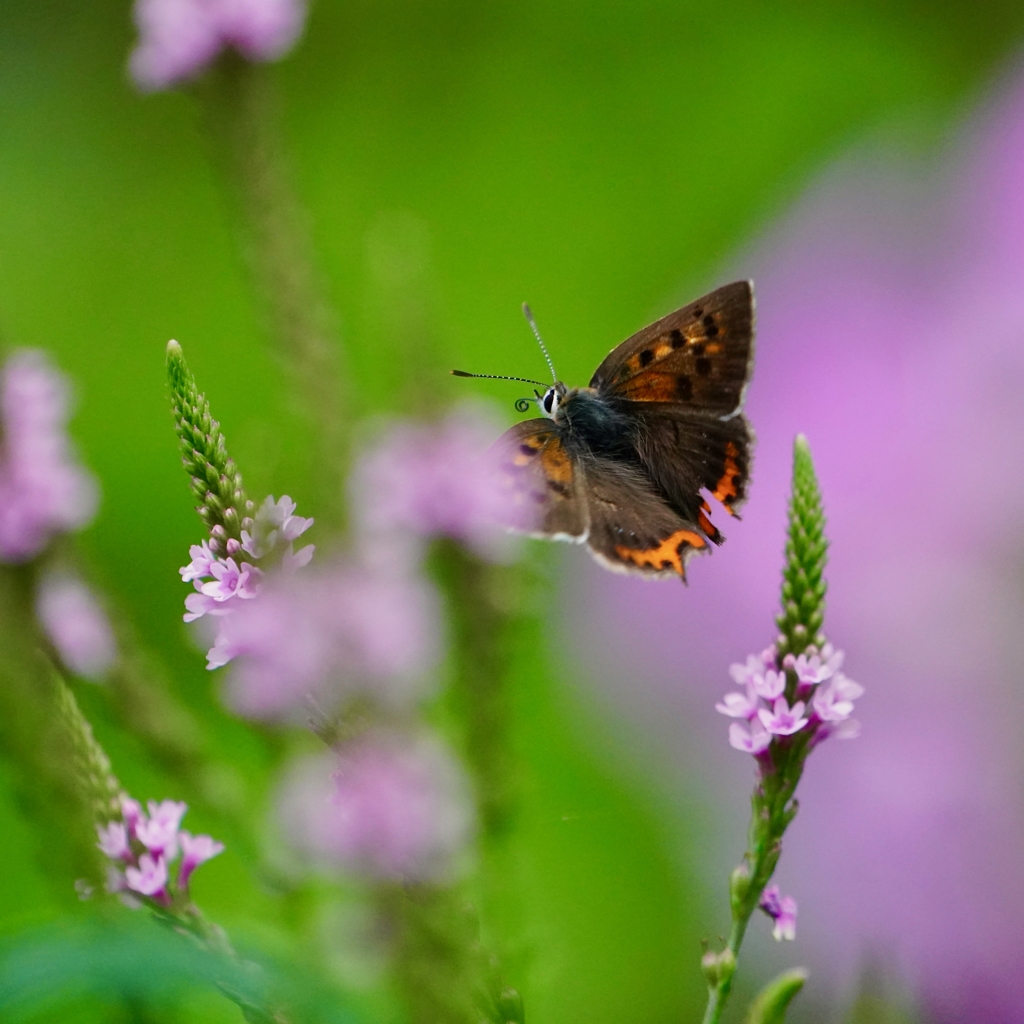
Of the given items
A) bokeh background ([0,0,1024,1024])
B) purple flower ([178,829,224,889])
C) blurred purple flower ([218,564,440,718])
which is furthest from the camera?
A: bokeh background ([0,0,1024,1024])

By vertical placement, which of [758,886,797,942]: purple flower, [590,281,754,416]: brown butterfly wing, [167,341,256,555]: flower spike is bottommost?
[758,886,797,942]: purple flower

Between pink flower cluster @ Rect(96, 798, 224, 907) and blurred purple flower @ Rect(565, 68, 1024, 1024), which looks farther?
blurred purple flower @ Rect(565, 68, 1024, 1024)

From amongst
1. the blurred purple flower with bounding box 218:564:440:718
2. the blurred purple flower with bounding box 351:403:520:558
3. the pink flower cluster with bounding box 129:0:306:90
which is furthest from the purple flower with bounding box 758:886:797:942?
the pink flower cluster with bounding box 129:0:306:90

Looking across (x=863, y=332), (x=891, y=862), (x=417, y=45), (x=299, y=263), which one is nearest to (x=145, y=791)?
(x=299, y=263)

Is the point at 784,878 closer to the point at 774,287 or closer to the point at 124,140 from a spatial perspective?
the point at 774,287

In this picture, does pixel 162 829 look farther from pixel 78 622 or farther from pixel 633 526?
pixel 633 526

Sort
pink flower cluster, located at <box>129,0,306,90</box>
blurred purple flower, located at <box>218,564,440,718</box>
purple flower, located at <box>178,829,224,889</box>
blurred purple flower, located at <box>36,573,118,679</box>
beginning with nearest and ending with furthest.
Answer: blurred purple flower, located at <box>218,564,440,718</box>, purple flower, located at <box>178,829,224,889</box>, blurred purple flower, located at <box>36,573,118,679</box>, pink flower cluster, located at <box>129,0,306,90</box>

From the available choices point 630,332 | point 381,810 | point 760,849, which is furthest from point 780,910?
point 630,332

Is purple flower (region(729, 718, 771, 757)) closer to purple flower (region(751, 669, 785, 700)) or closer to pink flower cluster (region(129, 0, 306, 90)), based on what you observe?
purple flower (region(751, 669, 785, 700))
